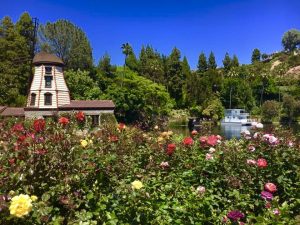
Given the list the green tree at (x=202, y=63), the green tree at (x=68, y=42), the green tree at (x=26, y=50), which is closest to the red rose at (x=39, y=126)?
the green tree at (x=26, y=50)

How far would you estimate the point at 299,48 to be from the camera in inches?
5827

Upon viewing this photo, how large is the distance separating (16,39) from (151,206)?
151ft

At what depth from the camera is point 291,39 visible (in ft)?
482

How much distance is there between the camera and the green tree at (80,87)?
46.8m

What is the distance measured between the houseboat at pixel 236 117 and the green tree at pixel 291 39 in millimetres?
84881

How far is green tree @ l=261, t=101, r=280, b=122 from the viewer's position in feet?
229

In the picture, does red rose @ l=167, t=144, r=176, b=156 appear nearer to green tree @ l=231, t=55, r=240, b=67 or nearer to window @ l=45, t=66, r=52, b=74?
window @ l=45, t=66, r=52, b=74

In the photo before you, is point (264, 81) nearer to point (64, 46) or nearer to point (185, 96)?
point (185, 96)

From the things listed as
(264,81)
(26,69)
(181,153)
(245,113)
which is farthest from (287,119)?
(181,153)

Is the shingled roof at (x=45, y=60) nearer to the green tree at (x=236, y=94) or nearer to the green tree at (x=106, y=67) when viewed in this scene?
the green tree at (x=106, y=67)

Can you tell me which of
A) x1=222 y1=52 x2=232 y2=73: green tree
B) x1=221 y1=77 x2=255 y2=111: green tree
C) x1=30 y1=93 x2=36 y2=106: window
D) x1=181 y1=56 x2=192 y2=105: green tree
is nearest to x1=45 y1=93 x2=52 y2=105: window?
x1=30 y1=93 x2=36 y2=106: window

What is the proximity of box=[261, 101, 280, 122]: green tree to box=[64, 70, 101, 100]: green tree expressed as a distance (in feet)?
120

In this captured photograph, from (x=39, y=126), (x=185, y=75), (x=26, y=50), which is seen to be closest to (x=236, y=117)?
(x=185, y=75)

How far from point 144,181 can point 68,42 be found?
50059 millimetres
